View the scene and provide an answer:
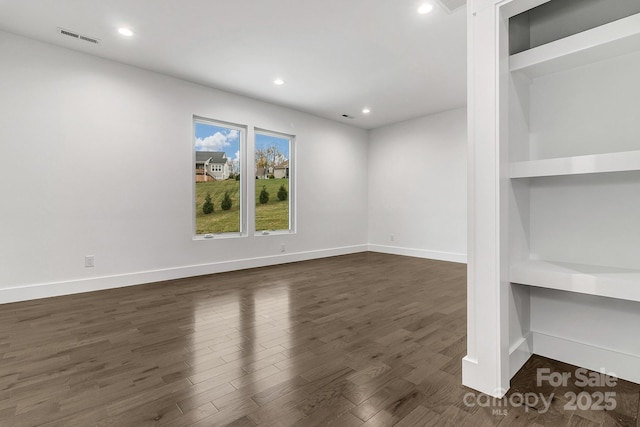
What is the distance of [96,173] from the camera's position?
374 centimetres

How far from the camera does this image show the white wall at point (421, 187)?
5754 mm

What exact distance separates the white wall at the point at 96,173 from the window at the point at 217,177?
0.21 metres

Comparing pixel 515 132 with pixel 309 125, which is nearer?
→ pixel 515 132

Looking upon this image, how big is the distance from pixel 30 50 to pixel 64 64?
0.29m

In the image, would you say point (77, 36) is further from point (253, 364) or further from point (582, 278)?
point (582, 278)

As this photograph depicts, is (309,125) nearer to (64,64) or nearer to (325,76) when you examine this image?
(325,76)

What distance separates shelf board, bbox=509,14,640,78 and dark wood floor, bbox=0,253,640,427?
68.8 inches

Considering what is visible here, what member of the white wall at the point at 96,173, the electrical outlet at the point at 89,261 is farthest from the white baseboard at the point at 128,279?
the electrical outlet at the point at 89,261

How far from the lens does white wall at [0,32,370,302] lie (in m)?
3.30

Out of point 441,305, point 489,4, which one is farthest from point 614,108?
point 441,305

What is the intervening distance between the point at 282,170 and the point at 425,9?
3.61 meters

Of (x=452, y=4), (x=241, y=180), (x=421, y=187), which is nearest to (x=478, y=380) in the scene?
(x=452, y=4)

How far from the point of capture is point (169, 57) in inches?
148

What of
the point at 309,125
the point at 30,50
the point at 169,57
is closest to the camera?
the point at 30,50
